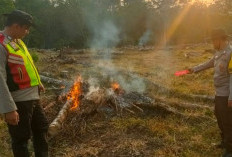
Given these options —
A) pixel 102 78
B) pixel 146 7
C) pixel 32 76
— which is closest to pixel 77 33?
pixel 146 7

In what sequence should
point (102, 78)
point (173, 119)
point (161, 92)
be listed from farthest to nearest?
point (102, 78), point (161, 92), point (173, 119)

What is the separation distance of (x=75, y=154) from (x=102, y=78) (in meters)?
6.73

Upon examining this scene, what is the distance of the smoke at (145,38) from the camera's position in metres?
35.9

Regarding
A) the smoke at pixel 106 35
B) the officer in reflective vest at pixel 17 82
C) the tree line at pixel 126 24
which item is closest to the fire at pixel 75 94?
the officer in reflective vest at pixel 17 82

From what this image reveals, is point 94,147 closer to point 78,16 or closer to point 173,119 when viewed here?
point 173,119

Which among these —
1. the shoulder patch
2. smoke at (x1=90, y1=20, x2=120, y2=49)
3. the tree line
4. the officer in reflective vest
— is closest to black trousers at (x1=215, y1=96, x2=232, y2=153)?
the officer in reflective vest

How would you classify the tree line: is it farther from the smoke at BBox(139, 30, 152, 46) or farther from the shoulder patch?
the shoulder patch

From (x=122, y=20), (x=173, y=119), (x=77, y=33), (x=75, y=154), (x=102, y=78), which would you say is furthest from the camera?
(x=77, y=33)

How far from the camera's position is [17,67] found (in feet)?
13.1

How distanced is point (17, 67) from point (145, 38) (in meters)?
33.1

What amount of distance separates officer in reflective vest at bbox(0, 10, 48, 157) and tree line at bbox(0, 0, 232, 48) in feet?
101

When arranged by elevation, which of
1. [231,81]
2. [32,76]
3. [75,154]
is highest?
[32,76]

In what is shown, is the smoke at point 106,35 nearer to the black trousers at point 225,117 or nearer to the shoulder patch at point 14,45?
the black trousers at point 225,117

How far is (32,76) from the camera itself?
14.0 feet
